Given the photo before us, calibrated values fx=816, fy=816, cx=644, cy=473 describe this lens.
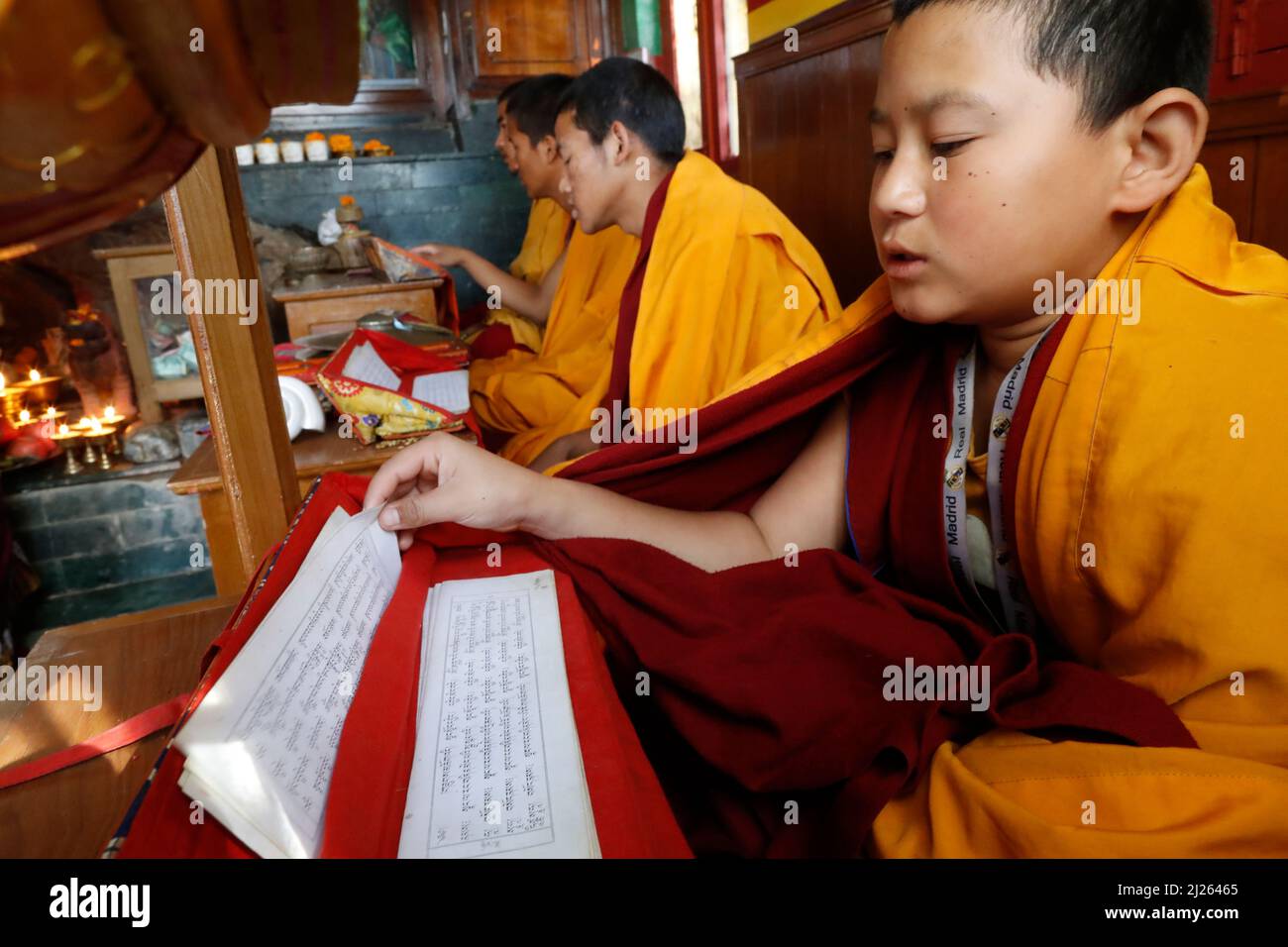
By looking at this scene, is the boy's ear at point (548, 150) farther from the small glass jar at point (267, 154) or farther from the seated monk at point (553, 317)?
the small glass jar at point (267, 154)

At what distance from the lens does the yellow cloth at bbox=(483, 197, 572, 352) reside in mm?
3502

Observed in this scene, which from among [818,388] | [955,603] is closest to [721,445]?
[818,388]

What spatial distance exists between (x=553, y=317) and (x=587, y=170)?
3.06ft

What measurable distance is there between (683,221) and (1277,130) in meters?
1.20

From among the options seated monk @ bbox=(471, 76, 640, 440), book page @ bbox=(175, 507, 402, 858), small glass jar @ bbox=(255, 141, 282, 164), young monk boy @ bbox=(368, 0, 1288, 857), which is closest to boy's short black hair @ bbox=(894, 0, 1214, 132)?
young monk boy @ bbox=(368, 0, 1288, 857)

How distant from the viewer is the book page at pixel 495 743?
1.41 feet

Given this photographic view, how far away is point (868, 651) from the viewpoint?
751 millimetres

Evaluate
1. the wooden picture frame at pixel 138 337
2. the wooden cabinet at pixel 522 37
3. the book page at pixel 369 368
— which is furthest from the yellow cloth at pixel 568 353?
the wooden cabinet at pixel 522 37

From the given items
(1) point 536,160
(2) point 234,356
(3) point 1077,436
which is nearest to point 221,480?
(2) point 234,356

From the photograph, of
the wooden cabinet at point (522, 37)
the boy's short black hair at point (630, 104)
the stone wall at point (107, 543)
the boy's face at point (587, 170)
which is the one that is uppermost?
the wooden cabinet at point (522, 37)

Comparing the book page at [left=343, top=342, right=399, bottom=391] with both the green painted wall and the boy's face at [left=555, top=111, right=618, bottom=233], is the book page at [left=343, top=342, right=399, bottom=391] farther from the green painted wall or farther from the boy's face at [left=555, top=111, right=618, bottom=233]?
the green painted wall

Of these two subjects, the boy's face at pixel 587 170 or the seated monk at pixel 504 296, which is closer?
the boy's face at pixel 587 170

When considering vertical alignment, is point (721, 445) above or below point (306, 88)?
below
